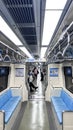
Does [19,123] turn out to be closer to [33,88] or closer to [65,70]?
[65,70]

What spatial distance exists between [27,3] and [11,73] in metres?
6.69

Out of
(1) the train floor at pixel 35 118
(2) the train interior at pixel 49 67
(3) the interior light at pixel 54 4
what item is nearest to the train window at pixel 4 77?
(2) the train interior at pixel 49 67

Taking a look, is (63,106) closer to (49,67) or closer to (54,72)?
(54,72)

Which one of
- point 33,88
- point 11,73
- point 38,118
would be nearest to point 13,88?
point 11,73

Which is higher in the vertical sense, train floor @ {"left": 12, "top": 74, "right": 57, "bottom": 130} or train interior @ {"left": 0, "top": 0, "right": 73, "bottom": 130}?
train interior @ {"left": 0, "top": 0, "right": 73, "bottom": 130}

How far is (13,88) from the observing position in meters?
9.05

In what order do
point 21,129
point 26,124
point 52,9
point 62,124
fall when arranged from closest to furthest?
point 52,9 < point 62,124 < point 21,129 < point 26,124

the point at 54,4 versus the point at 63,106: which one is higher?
the point at 54,4

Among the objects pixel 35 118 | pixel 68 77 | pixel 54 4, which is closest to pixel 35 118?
pixel 35 118

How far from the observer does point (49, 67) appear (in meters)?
9.60

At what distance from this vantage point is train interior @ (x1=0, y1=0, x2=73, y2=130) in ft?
11.7

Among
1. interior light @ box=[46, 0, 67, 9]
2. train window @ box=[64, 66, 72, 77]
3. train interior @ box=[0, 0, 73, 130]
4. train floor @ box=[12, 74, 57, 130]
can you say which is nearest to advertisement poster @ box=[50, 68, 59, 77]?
train interior @ box=[0, 0, 73, 130]

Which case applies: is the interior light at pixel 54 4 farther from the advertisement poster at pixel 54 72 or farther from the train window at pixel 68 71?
the train window at pixel 68 71

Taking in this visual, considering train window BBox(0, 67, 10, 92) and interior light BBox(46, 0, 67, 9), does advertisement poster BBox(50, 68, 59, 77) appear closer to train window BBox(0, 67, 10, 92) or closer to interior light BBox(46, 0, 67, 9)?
train window BBox(0, 67, 10, 92)
